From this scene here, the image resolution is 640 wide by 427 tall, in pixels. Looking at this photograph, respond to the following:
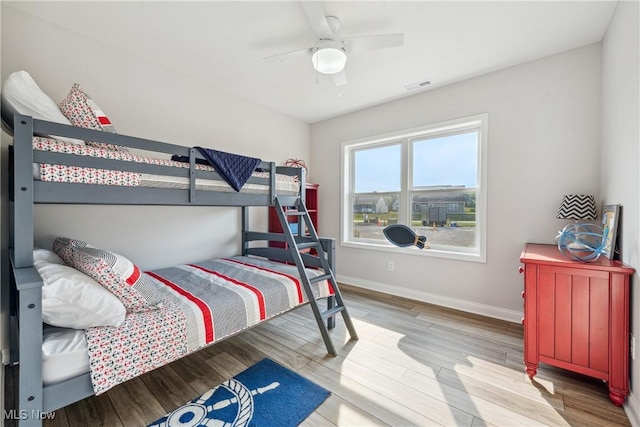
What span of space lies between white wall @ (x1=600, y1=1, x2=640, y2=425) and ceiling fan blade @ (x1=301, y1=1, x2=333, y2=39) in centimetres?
172

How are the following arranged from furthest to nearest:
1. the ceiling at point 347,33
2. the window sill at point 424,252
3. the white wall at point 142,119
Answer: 1. the window sill at point 424,252
2. the white wall at point 142,119
3. the ceiling at point 347,33

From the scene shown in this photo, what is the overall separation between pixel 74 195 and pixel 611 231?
10.5 ft

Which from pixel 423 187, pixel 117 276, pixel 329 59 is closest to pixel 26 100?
pixel 117 276

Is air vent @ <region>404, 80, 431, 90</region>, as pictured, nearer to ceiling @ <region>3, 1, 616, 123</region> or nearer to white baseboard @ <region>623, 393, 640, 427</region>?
ceiling @ <region>3, 1, 616, 123</region>

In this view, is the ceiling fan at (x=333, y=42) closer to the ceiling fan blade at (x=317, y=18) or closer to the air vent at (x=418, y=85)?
the ceiling fan blade at (x=317, y=18)

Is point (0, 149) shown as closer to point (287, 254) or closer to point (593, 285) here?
point (287, 254)

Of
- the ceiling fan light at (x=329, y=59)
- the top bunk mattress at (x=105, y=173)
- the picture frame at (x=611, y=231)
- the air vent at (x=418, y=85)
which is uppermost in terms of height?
the air vent at (x=418, y=85)

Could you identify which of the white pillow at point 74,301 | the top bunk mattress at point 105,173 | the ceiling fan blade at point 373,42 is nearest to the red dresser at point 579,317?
the ceiling fan blade at point 373,42

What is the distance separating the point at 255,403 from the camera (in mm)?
1571

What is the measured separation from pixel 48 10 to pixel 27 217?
5.68 feet

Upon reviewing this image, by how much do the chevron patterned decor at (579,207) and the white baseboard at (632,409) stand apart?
1.23 metres

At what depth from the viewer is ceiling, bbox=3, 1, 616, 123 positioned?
1854 mm

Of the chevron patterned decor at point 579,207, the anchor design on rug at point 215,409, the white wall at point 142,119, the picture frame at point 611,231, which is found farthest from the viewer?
the chevron patterned decor at point 579,207

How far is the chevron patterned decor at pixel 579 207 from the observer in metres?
2.12
